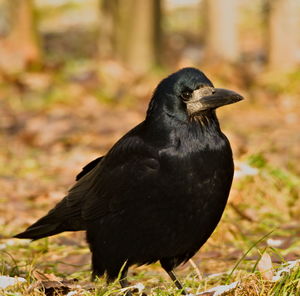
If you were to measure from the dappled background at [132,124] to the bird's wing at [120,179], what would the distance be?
0.43 meters

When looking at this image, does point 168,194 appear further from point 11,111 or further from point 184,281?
point 11,111

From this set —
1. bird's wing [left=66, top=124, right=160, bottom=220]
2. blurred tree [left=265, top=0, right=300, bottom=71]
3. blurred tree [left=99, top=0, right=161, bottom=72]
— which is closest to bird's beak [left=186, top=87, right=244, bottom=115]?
bird's wing [left=66, top=124, right=160, bottom=220]

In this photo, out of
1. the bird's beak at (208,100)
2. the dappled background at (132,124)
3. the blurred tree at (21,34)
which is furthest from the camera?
the blurred tree at (21,34)

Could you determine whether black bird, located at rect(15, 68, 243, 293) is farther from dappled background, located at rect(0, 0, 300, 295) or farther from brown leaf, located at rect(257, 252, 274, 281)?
brown leaf, located at rect(257, 252, 274, 281)

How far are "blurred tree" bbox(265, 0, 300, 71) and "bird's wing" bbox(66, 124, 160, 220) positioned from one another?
10057 mm

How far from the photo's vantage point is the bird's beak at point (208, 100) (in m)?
3.89

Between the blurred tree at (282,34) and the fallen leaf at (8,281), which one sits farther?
the blurred tree at (282,34)

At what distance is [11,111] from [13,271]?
6914 millimetres

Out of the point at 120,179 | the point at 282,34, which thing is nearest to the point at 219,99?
the point at 120,179

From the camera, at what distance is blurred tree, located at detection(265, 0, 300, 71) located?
13969 millimetres

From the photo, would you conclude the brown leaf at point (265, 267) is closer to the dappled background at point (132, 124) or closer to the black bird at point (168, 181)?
the dappled background at point (132, 124)

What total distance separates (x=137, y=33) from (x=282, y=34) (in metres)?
2.71

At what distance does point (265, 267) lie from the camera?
353cm

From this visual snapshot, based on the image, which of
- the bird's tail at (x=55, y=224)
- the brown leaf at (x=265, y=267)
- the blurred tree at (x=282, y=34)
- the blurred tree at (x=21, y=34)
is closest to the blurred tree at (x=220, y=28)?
the blurred tree at (x=282, y=34)
